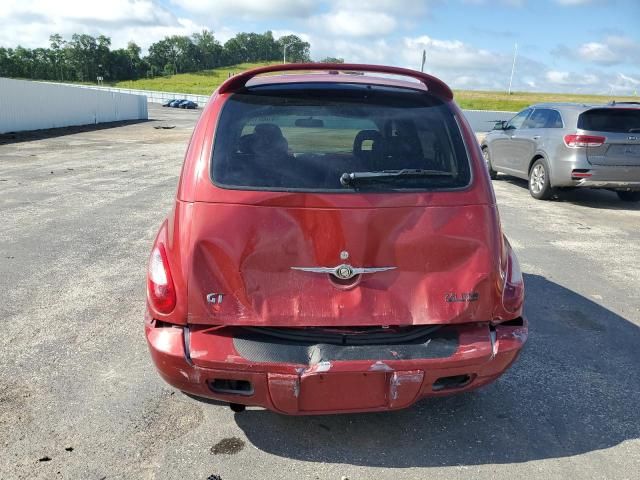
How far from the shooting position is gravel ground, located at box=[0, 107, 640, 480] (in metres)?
2.60

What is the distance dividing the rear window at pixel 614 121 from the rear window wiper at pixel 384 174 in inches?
299

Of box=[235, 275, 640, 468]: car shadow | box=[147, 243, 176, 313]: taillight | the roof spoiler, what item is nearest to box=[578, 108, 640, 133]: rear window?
box=[235, 275, 640, 468]: car shadow

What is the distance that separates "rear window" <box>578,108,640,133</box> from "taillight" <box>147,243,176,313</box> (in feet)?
27.8

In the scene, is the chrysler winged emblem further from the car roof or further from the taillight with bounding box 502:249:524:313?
the car roof

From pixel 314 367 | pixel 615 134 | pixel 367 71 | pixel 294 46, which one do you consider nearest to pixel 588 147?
pixel 615 134

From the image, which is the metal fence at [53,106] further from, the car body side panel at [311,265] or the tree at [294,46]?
the tree at [294,46]

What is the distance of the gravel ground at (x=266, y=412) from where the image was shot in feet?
8.53

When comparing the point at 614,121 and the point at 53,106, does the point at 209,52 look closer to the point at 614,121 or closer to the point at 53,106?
the point at 53,106

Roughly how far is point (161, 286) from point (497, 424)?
1903mm

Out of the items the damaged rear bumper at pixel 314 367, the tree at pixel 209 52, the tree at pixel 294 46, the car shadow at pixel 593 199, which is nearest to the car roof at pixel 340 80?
the damaged rear bumper at pixel 314 367

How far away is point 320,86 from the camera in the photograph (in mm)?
2896

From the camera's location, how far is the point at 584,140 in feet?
29.8

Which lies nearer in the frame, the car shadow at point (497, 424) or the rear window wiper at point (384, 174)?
the rear window wiper at point (384, 174)

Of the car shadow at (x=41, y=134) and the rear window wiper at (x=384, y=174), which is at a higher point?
the rear window wiper at (x=384, y=174)
